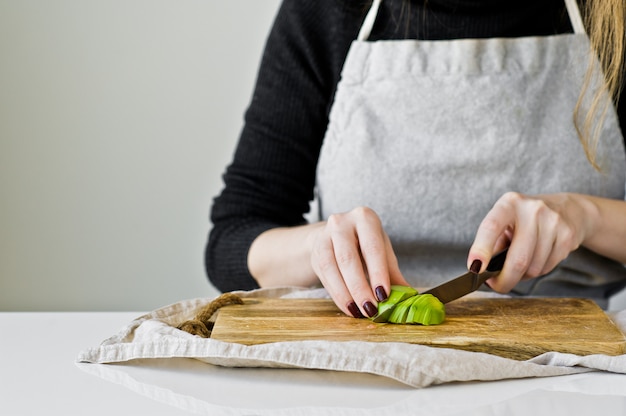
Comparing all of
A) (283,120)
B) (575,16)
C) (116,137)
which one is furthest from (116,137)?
(575,16)

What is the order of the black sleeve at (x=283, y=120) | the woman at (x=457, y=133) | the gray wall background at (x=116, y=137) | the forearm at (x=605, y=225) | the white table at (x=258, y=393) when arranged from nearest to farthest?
the white table at (x=258, y=393), the forearm at (x=605, y=225), the woman at (x=457, y=133), the black sleeve at (x=283, y=120), the gray wall background at (x=116, y=137)

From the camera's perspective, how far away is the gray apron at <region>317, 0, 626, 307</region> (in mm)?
1077

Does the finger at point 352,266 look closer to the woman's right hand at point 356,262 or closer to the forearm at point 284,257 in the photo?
the woman's right hand at point 356,262

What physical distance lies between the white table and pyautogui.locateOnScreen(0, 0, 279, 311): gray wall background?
1.02 m

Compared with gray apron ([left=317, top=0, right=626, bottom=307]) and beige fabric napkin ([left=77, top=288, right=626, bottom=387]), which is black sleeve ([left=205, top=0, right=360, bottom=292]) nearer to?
gray apron ([left=317, top=0, right=626, bottom=307])

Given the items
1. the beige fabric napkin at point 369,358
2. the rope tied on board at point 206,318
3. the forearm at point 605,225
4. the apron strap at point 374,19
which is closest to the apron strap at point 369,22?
the apron strap at point 374,19

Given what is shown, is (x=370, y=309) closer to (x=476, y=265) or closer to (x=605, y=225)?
(x=476, y=265)

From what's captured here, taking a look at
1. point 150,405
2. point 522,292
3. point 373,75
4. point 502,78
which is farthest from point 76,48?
point 150,405

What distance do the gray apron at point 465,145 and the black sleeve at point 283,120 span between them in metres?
0.10

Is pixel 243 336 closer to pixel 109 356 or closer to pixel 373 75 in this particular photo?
pixel 109 356

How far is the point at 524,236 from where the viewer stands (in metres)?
0.84

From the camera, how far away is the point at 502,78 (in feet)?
3.57

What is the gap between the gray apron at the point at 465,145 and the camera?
1.08 m

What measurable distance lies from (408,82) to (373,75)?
0.05 meters
